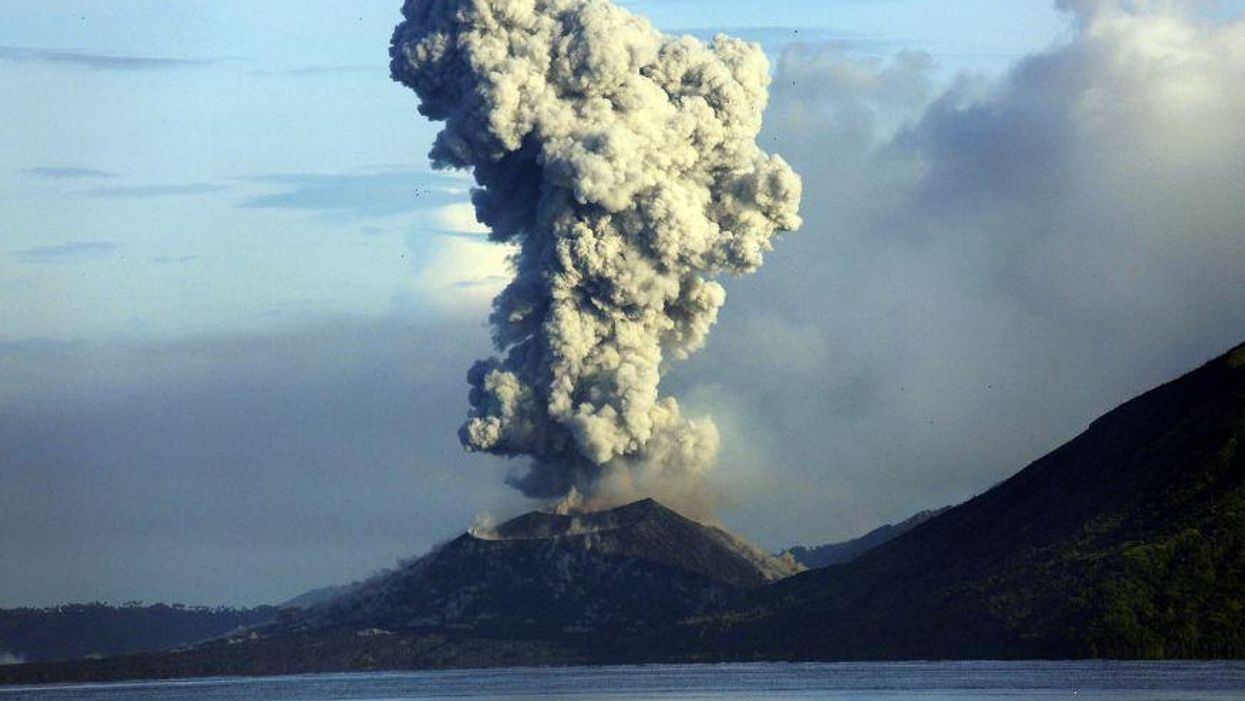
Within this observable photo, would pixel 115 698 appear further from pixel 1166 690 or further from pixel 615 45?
pixel 1166 690

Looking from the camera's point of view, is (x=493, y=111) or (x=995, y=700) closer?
(x=995, y=700)

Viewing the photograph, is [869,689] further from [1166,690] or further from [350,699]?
[350,699]

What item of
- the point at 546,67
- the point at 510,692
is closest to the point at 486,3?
the point at 546,67

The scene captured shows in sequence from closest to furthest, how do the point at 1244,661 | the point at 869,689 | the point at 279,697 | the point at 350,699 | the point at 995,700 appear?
1. the point at 995,700
2. the point at 869,689
3. the point at 350,699
4. the point at 279,697
5. the point at 1244,661

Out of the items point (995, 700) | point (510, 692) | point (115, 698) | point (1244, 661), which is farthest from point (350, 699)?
point (1244, 661)

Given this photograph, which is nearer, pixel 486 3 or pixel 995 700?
pixel 995 700

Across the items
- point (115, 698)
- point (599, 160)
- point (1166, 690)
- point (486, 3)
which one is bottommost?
point (1166, 690)

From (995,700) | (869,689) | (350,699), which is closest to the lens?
(995,700)

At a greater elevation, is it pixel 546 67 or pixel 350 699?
pixel 546 67

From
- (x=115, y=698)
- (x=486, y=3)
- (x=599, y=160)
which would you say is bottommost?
(x=115, y=698)
